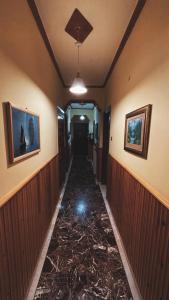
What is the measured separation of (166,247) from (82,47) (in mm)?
2465

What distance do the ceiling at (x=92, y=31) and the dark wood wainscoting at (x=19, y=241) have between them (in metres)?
1.73

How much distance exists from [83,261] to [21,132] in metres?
1.60

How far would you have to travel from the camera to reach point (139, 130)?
1.37 meters

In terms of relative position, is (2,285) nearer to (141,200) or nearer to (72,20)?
(141,200)

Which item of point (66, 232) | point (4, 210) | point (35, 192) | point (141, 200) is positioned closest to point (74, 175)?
point (66, 232)

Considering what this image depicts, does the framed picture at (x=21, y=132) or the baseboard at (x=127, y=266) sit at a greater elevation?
the framed picture at (x=21, y=132)

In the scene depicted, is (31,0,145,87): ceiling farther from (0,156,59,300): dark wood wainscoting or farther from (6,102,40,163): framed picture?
(0,156,59,300): dark wood wainscoting

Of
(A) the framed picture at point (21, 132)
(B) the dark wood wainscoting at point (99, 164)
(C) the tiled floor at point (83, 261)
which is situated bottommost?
(C) the tiled floor at point (83, 261)

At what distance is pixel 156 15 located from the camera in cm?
108

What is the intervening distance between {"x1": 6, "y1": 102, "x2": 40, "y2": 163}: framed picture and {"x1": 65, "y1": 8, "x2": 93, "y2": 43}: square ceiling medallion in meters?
1.14

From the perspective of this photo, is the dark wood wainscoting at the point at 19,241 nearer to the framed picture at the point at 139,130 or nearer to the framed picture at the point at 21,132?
the framed picture at the point at 21,132

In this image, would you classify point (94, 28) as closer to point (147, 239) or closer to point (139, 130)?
point (139, 130)

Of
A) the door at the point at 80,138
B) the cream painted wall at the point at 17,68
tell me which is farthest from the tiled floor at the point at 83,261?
the door at the point at 80,138

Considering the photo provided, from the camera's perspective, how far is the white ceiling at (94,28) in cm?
135
